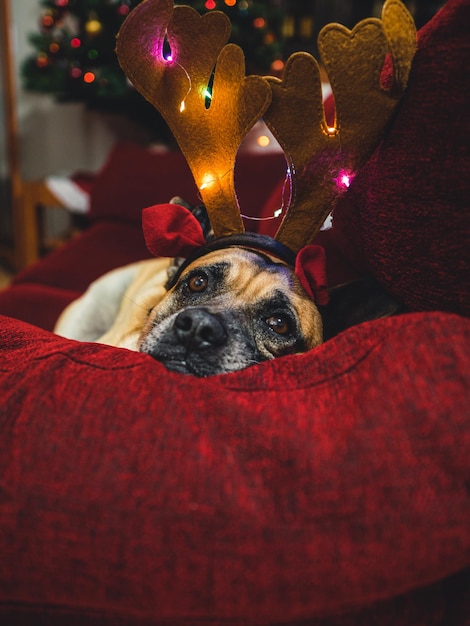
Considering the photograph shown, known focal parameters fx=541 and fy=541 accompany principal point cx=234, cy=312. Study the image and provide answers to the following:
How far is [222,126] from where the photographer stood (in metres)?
1.19

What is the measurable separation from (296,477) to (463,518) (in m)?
0.19

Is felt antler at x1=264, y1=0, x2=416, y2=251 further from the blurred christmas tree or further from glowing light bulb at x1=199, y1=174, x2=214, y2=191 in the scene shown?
the blurred christmas tree

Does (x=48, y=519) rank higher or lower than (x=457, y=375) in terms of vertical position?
lower

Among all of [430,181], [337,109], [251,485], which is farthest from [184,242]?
[251,485]

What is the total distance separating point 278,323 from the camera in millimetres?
1199

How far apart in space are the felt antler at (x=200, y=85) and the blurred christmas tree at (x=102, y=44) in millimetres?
2385

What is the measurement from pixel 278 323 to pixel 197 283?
0.68 feet

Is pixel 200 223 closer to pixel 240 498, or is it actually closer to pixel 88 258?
pixel 240 498

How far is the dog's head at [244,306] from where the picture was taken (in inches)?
43.3

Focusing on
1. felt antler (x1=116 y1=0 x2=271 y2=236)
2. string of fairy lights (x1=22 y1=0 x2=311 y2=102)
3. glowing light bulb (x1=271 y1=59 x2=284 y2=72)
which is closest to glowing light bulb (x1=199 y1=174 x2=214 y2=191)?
felt antler (x1=116 y1=0 x2=271 y2=236)

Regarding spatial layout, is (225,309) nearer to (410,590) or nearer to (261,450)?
(261,450)

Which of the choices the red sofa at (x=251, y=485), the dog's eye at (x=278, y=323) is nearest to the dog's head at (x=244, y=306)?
the dog's eye at (x=278, y=323)

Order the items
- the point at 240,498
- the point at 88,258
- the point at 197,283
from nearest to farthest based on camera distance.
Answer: the point at 240,498, the point at 197,283, the point at 88,258

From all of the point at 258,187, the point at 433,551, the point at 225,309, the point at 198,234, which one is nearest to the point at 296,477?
the point at 433,551
